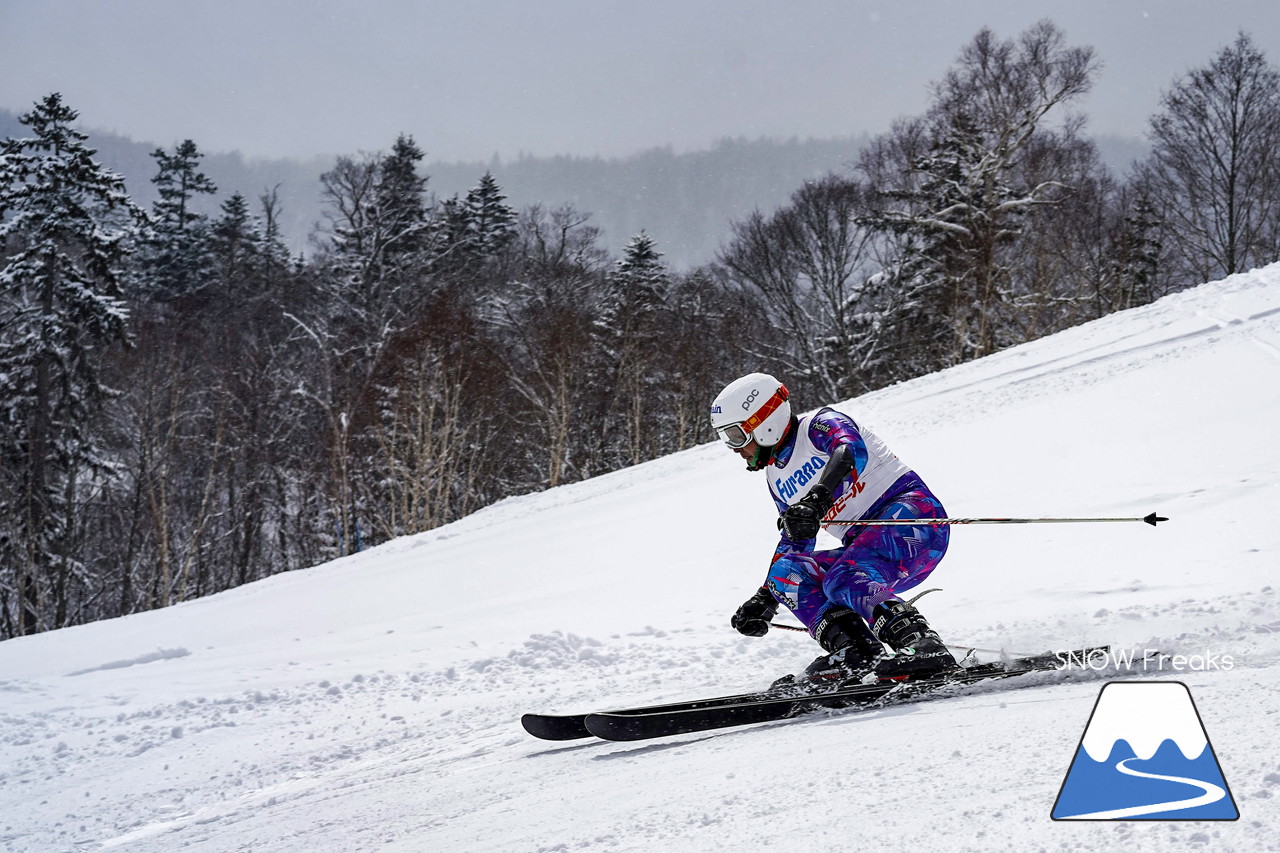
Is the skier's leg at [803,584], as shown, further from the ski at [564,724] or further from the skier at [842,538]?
the ski at [564,724]

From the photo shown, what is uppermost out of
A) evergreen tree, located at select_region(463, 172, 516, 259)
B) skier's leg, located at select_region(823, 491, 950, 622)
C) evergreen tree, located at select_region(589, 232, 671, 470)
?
evergreen tree, located at select_region(463, 172, 516, 259)

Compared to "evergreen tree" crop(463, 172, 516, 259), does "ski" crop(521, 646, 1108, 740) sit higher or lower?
lower

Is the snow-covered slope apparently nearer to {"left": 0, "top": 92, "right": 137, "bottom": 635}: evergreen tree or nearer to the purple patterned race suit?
the purple patterned race suit

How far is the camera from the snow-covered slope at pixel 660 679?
250 cm

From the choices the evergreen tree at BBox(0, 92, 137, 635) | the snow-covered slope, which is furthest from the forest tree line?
the snow-covered slope

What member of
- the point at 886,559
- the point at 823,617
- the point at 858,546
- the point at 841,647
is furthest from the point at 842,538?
the point at 841,647

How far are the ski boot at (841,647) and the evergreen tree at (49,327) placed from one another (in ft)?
76.7

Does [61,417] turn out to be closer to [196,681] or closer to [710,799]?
[196,681]

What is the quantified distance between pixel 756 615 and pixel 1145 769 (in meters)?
1.90

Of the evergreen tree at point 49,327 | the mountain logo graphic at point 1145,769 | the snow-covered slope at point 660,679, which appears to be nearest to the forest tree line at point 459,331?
the evergreen tree at point 49,327

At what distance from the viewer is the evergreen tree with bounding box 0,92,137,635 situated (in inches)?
846

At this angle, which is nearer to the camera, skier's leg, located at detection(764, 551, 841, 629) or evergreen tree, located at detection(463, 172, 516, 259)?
skier's leg, located at detection(764, 551, 841, 629)

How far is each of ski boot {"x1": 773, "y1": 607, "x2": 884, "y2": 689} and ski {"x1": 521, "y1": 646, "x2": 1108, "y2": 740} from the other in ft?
0.28

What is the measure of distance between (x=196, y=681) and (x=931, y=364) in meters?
26.9
